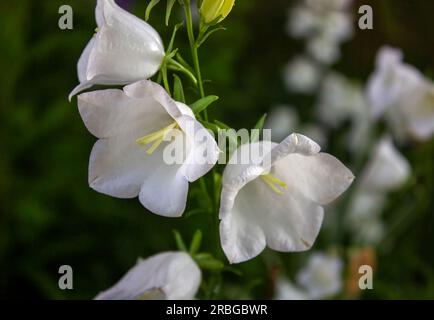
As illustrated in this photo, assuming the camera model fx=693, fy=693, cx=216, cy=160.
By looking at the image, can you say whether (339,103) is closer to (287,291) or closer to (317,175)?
(287,291)

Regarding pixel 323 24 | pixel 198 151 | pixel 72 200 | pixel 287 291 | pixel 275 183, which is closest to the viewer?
pixel 198 151

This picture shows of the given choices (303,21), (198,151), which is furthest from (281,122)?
(198,151)

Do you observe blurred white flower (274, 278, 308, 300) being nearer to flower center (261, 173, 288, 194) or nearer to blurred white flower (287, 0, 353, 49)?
flower center (261, 173, 288, 194)

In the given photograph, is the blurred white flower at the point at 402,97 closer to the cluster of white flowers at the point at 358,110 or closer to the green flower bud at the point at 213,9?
the cluster of white flowers at the point at 358,110

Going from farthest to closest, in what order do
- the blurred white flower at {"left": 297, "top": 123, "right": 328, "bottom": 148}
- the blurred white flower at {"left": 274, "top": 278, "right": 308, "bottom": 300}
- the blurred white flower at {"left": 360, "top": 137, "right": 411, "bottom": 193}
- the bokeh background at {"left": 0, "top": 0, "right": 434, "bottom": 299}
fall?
the blurred white flower at {"left": 297, "top": 123, "right": 328, "bottom": 148}, the bokeh background at {"left": 0, "top": 0, "right": 434, "bottom": 299}, the blurred white flower at {"left": 360, "top": 137, "right": 411, "bottom": 193}, the blurred white flower at {"left": 274, "top": 278, "right": 308, "bottom": 300}

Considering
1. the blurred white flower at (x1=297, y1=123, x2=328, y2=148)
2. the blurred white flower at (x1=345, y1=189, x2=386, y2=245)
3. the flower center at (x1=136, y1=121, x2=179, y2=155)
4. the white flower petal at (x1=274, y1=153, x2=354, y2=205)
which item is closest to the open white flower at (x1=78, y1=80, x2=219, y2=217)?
the flower center at (x1=136, y1=121, x2=179, y2=155)
